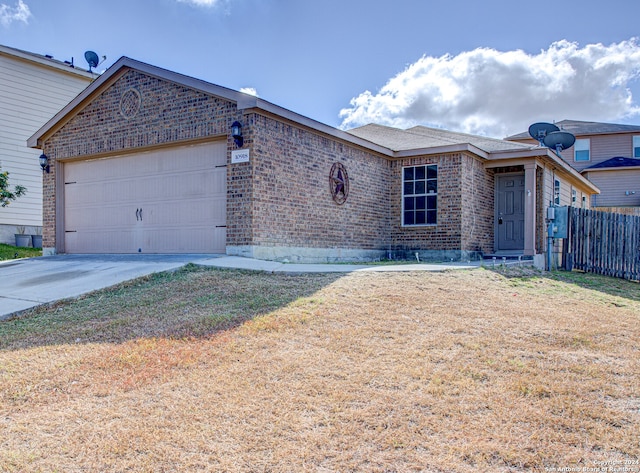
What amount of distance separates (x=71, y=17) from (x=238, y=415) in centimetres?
1233

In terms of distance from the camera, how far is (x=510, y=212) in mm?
14242

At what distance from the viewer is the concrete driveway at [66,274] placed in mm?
7312

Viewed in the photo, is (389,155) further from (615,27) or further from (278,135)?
(615,27)

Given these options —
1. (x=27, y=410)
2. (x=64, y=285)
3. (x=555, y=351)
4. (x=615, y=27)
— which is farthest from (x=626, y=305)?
(x=615, y=27)

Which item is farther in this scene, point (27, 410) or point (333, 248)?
point (333, 248)

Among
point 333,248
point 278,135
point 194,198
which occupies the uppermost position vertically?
point 278,135

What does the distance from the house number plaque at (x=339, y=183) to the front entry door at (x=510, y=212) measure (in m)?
4.86

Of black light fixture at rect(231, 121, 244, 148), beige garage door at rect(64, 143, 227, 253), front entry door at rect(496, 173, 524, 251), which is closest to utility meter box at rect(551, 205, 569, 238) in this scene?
front entry door at rect(496, 173, 524, 251)

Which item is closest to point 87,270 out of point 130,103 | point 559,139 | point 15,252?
point 130,103

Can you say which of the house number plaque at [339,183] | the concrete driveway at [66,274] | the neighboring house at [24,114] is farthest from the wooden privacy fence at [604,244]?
the neighboring house at [24,114]

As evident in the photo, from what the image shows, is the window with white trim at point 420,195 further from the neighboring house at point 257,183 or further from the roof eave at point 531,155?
the roof eave at point 531,155

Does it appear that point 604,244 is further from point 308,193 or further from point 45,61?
point 45,61

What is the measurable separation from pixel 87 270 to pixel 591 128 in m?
25.9

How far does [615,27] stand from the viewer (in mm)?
13727
